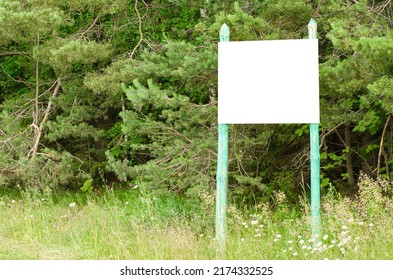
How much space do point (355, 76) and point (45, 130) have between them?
20.8ft

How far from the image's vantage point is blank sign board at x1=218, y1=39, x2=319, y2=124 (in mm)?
6973

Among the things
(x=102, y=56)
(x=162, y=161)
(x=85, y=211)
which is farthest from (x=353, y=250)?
(x=102, y=56)

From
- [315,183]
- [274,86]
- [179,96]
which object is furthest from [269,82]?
[179,96]

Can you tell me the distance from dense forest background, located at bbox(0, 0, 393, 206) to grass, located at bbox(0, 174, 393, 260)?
0.48 meters

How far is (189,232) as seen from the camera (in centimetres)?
794

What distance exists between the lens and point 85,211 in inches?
394

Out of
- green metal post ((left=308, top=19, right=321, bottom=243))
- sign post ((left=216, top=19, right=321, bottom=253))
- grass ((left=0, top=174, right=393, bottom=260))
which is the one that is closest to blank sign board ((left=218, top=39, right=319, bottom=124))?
sign post ((left=216, top=19, right=321, bottom=253))

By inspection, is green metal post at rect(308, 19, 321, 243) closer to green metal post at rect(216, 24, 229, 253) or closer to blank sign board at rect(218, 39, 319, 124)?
blank sign board at rect(218, 39, 319, 124)

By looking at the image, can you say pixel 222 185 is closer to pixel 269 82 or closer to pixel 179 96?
pixel 269 82

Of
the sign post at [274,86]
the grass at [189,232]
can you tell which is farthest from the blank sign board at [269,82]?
the grass at [189,232]

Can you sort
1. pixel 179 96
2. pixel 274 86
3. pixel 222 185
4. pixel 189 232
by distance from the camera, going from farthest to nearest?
1. pixel 179 96
2. pixel 189 232
3. pixel 222 185
4. pixel 274 86

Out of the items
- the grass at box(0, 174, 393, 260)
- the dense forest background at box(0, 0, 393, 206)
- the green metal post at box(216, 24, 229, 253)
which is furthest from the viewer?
the dense forest background at box(0, 0, 393, 206)

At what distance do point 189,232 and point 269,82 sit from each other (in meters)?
2.13

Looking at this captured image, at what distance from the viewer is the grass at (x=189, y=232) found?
6.94 m
